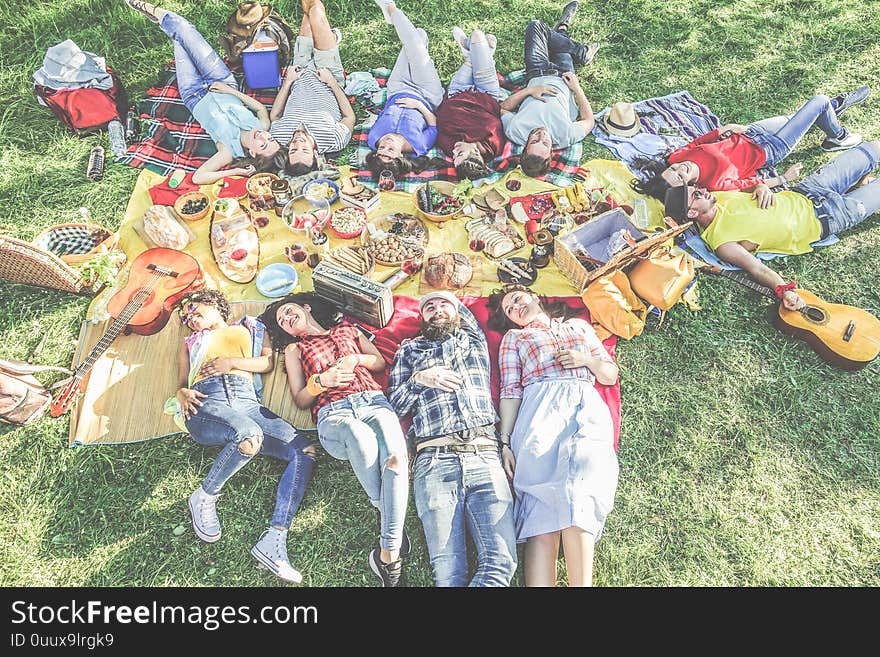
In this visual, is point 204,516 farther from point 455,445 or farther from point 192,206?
point 192,206

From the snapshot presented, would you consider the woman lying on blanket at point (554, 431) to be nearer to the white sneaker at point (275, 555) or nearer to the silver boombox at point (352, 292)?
the silver boombox at point (352, 292)

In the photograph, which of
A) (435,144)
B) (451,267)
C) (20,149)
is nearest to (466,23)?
(435,144)

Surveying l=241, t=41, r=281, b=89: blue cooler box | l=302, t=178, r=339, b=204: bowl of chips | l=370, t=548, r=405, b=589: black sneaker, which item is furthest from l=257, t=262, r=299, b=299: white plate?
l=241, t=41, r=281, b=89: blue cooler box

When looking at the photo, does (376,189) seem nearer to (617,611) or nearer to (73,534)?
(73,534)

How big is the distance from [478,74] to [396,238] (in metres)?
2.59

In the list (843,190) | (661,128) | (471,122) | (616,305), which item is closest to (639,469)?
(616,305)

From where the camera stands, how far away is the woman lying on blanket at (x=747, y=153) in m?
6.45

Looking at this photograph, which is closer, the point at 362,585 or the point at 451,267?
the point at 362,585

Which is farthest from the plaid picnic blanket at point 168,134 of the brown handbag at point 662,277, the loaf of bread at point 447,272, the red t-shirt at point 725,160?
the red t-shirt at point 725,160

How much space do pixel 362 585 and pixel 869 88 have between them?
27.5 feet

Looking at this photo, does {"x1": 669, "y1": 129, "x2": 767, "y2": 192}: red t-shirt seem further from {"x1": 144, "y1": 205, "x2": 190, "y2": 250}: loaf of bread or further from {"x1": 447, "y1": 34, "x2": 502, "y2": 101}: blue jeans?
{"x1": 144, "y1": 205, "x2": 190, "y2": 250}: loaf of bread

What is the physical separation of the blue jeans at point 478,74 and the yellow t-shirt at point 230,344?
13.4 feet

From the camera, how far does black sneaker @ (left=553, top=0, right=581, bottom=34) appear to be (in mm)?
8047

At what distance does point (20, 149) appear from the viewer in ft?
22.6
